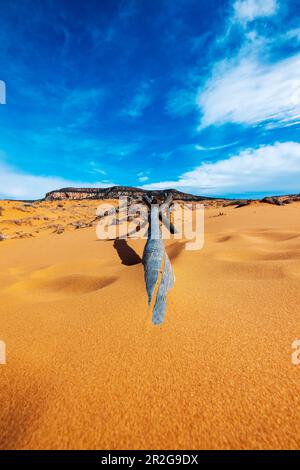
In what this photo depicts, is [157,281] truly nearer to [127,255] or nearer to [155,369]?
[155,369]

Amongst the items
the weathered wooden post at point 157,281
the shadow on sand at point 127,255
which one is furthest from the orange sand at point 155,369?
the shadow on sand at point 127,255

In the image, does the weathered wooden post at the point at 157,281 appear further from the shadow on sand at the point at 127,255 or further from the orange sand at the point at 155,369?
the shadow on sand at the point at 127,255

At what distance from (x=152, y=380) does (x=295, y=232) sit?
13.8 feet

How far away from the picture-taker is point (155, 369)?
3.40 feet

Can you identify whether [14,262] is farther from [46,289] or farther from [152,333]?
[152,333]

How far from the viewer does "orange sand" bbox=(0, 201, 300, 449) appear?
751mm

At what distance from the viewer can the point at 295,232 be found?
4.11 metres

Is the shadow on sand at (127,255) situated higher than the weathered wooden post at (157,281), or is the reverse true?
the weathered wooden post at (157,281)

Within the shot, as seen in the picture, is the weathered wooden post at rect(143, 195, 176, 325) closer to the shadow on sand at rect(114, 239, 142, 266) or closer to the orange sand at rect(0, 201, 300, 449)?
the orange sand at rect(0, 201, 300, 449)

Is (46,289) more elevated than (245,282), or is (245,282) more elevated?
(245,282)

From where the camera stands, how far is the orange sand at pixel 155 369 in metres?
0.75

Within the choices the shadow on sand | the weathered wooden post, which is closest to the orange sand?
the weathered wooden post

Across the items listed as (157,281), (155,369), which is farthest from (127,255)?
(155,369)

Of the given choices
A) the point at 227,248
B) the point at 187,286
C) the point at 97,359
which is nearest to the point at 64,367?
the point at 97,359
